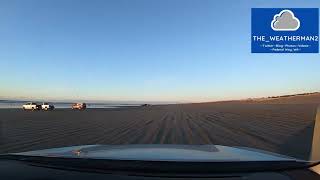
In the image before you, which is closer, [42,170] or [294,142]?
[42,170]

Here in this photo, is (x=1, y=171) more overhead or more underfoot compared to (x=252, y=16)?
more underfoot

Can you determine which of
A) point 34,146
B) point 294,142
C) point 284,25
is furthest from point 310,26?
point 34,146

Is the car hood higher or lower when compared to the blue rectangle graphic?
lower

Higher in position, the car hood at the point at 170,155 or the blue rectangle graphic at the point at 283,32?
the blue rectangle graphic at the point at 283,32

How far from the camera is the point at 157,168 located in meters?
2.57

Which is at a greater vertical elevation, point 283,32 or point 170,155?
point 283,32

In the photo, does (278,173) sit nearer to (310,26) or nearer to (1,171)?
(1,171)

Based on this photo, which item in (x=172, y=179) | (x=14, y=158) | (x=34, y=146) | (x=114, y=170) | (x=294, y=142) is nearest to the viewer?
(x=172, y=179)

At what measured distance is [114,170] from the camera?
8.60 feet

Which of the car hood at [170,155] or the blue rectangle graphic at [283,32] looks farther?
the blue rectangle graphic at [283,32]

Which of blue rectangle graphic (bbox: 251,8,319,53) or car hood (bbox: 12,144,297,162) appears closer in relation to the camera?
car hood (bbox: 12,144,297,162)

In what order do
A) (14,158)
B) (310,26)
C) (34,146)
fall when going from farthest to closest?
(310,26) < (34,146) < (14,158)

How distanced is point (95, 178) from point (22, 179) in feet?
1.39

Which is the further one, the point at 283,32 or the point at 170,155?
the point at 283,32
